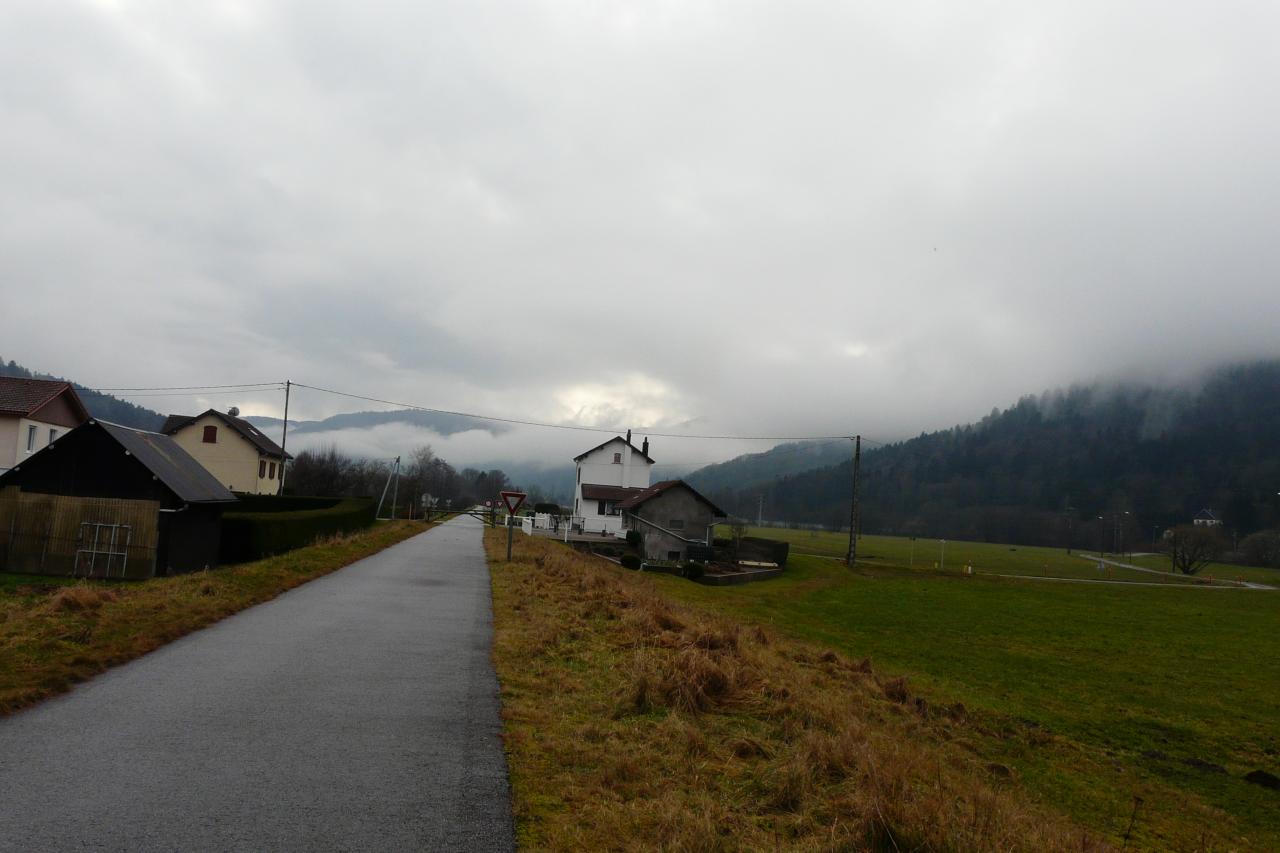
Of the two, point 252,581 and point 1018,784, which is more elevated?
point 252,581

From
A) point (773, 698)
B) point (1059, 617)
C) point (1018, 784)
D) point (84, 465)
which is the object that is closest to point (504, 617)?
point (773, 698)

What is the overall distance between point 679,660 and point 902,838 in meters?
4.80

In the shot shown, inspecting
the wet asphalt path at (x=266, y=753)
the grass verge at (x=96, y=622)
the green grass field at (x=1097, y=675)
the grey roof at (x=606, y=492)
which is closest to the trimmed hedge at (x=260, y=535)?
the grass verge at (x=96, y=622)

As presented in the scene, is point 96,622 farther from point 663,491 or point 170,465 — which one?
point 663,491

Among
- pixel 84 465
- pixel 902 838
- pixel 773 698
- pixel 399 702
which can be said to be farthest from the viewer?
pixel 84 465

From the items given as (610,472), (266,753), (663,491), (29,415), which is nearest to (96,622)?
(266,753)

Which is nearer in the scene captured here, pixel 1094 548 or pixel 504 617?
pixel 504 617

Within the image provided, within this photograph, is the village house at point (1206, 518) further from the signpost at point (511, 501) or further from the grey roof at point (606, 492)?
the signpost at point (511, 501)

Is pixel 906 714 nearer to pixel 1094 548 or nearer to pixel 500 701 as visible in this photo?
pixel 500 701

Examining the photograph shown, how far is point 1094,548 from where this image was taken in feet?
479

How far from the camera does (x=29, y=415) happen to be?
40.4 meters

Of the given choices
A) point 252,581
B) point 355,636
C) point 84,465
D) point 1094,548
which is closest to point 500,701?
point 355,636

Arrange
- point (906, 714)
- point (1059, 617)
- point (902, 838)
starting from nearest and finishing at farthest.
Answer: point (902, 838), point (906, 714), point (1059, 617)

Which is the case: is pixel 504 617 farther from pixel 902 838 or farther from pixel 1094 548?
pixel 1094 548
